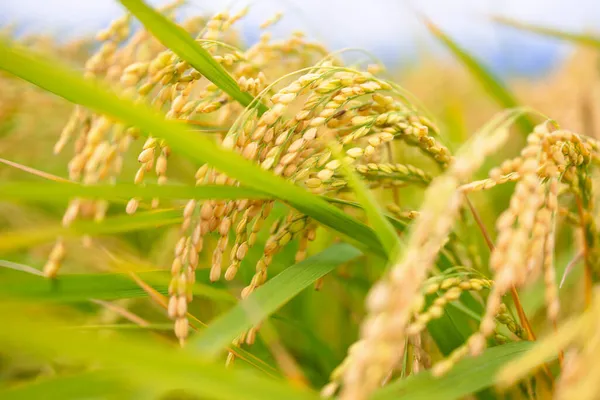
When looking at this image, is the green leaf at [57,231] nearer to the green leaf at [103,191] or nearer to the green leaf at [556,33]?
the green leaf at [103,191]

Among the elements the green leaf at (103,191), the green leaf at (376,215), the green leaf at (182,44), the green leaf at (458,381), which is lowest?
the green leaf at (458,381)

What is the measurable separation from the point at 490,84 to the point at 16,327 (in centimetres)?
150

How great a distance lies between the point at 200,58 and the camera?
854 millimetres

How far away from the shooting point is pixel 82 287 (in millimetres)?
851

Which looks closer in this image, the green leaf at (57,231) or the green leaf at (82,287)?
the green leaf at (57,231)

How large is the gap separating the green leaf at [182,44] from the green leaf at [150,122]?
17cm

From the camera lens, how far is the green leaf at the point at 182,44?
787 millimetres

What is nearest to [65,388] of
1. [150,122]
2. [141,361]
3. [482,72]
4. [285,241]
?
[141,361]

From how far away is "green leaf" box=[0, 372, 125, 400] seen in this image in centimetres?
53

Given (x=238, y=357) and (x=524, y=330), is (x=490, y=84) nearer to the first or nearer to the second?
(x=524, y=330)

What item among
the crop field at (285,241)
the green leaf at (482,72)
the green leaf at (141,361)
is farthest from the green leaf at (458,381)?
the green leaf at (482,72)

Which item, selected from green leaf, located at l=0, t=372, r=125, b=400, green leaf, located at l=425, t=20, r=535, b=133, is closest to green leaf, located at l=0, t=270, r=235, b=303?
green leaf, located at l=0, t=372, r=125, b=400

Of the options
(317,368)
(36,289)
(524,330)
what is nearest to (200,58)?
(36,289)

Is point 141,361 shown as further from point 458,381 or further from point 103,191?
point 458,381
